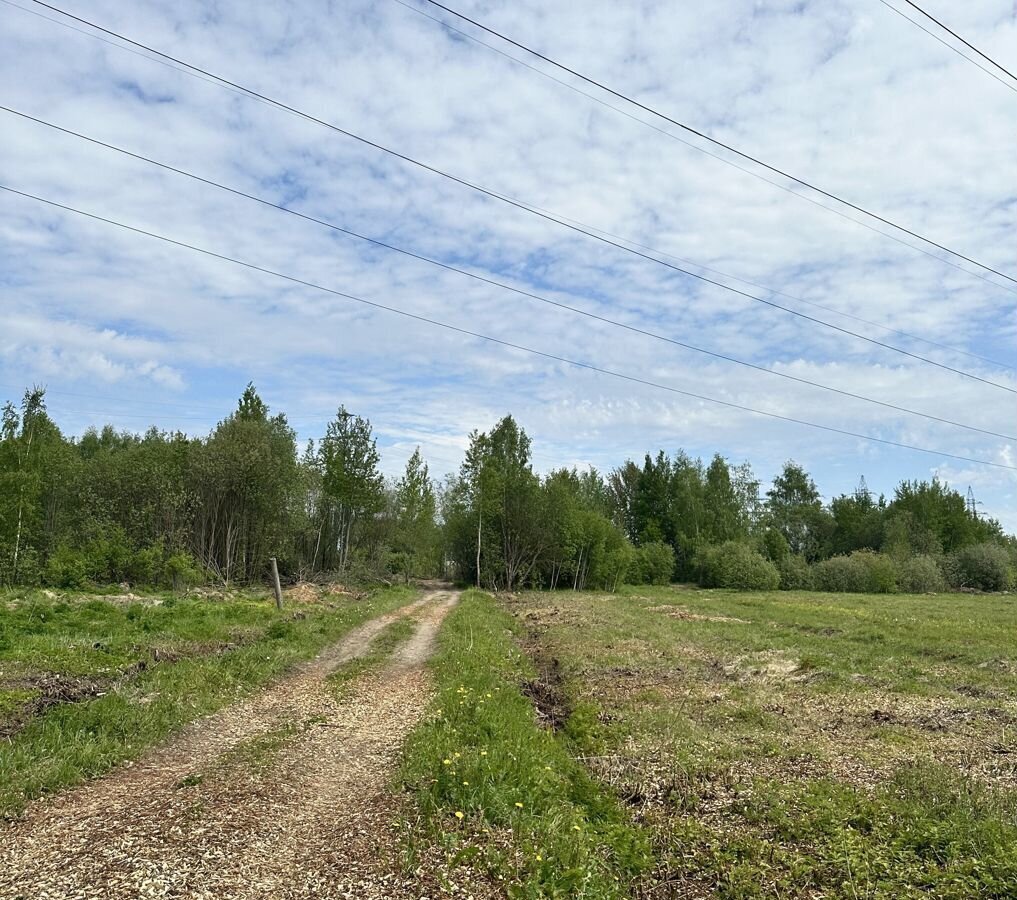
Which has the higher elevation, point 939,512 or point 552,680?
point 939,512

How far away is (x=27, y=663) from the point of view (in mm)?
13086

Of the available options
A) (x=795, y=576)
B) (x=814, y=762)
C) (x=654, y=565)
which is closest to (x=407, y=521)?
(x=654, y=565)

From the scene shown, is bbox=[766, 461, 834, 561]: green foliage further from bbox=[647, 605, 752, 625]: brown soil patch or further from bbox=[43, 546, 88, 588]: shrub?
bbox=[43, 546, 88, 588]: shrub

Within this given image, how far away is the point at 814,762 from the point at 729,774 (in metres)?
1.47

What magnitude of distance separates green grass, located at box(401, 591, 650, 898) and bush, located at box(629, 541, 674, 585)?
68193 millimetres

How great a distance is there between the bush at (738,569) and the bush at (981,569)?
20.5 m

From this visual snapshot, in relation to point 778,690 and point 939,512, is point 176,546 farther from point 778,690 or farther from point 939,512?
point 939,512

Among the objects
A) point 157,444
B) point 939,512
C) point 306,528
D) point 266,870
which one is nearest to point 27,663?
point 266,870

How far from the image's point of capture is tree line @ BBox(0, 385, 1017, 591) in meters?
38.3

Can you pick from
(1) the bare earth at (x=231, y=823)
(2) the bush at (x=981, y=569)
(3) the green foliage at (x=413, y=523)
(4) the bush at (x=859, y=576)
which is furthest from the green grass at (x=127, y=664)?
(2) the bush at (x=981, y=569)

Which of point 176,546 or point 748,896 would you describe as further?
point 176,546

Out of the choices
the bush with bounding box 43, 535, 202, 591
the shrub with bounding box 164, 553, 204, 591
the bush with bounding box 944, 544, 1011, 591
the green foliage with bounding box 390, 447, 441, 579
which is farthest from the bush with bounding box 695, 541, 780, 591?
the bush with bounding box 43, 535, 202, 591

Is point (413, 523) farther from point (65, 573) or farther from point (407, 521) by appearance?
point (65, 573)

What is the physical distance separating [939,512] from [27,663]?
358ft
